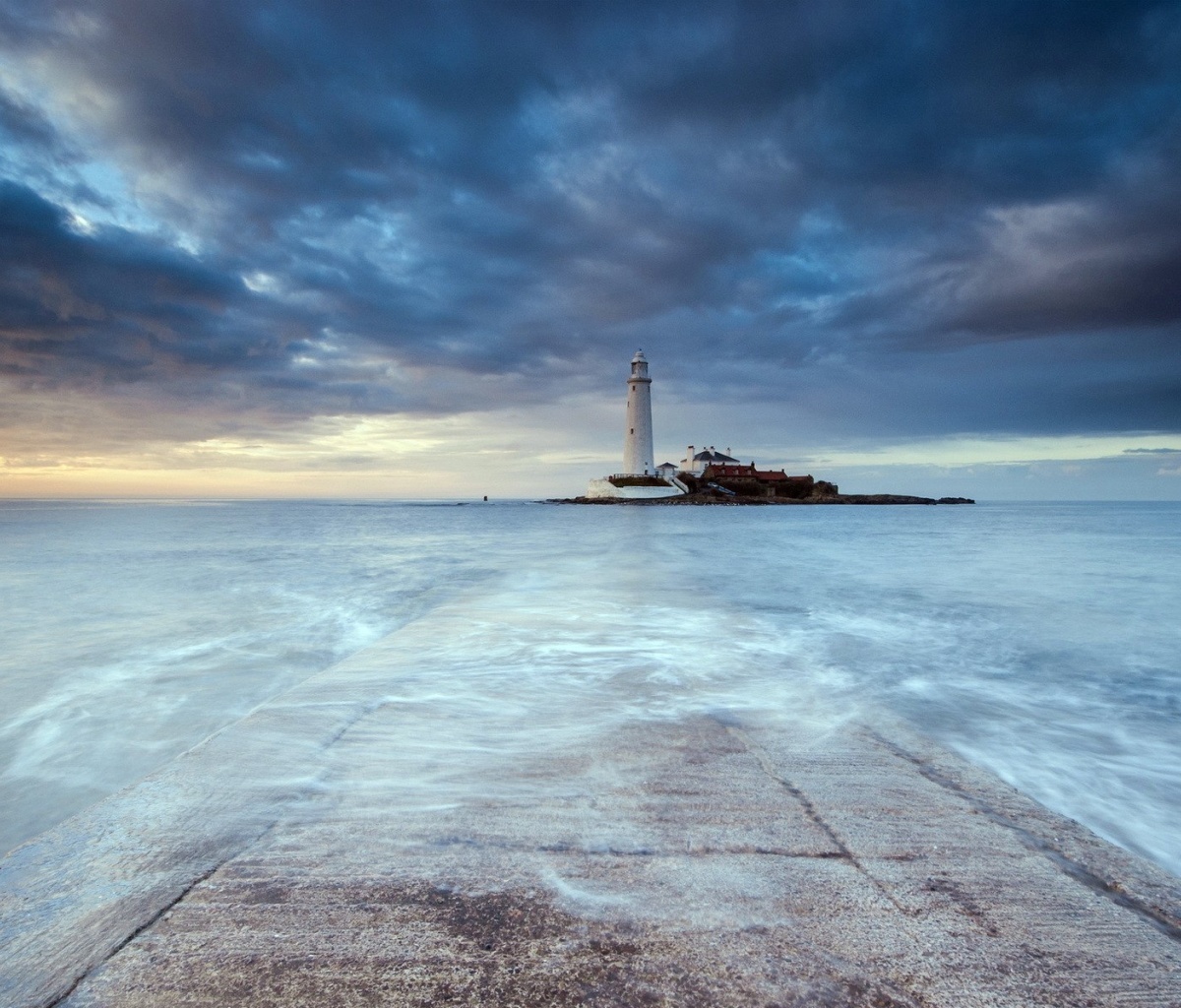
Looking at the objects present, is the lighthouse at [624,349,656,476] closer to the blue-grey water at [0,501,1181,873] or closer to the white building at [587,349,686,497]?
the white building at [587,349,686,497]

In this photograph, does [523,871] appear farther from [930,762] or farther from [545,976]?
[930,762]

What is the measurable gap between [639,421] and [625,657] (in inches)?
2226

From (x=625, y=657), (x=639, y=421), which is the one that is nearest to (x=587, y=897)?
(x=625, y=657)

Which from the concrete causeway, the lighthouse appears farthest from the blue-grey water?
the lighthouse

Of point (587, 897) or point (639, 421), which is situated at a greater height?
point (639, 421)

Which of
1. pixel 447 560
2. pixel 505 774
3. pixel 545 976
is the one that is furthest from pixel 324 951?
pixel 447 560

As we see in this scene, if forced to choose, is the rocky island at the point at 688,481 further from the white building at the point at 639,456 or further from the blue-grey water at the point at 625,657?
the blue-grey water at the point at 625,657

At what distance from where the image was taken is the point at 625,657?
575 cm

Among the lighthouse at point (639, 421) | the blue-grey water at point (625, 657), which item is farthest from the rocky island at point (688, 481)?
the blue-grey water at point (625, 657)

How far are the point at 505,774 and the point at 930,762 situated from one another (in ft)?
6.67

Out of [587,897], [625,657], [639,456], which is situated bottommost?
[625,657]

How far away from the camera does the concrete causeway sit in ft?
4.85

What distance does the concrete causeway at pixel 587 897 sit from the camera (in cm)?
148

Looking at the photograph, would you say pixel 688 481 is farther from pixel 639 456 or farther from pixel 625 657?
pixel 625 657
